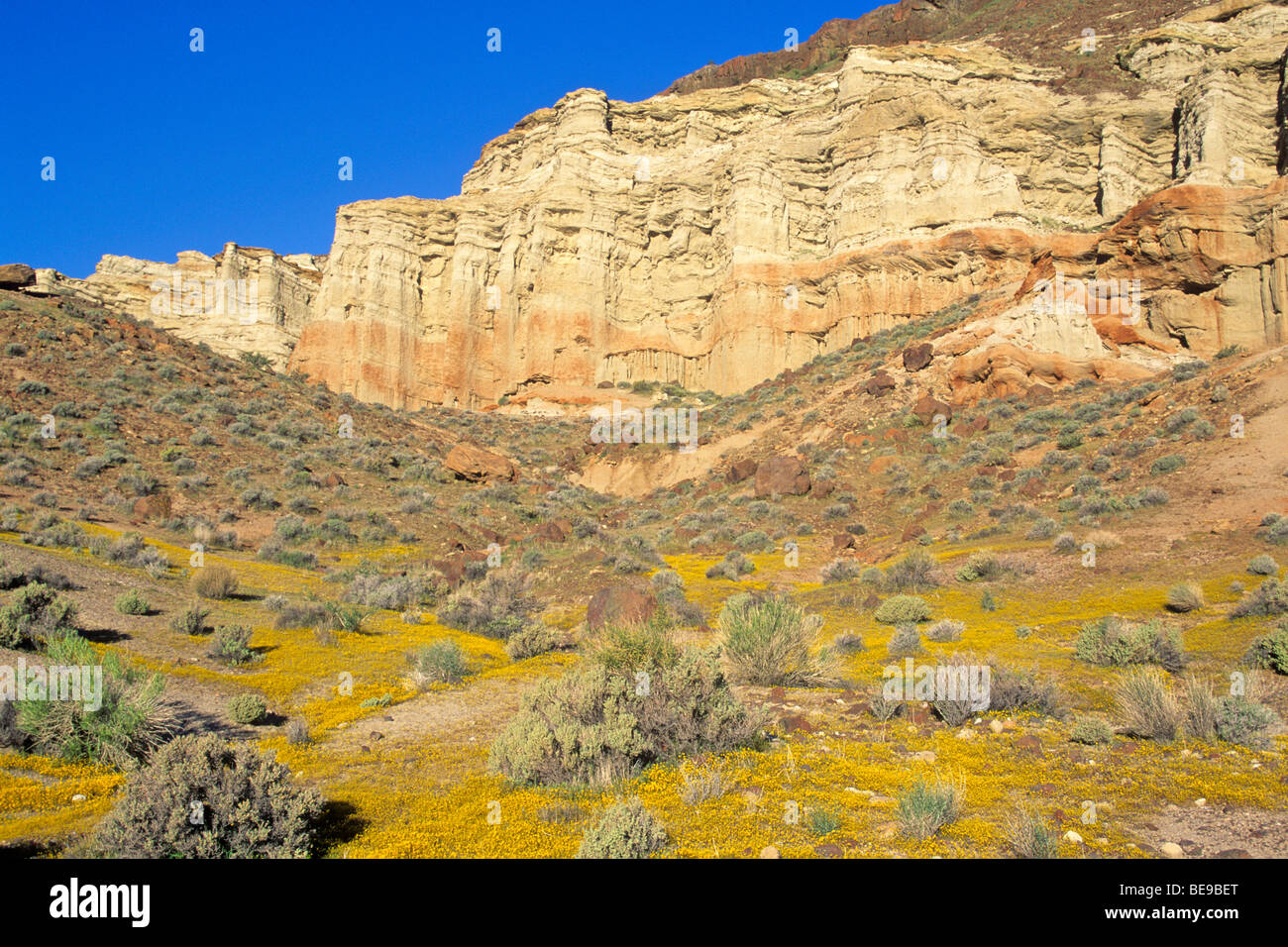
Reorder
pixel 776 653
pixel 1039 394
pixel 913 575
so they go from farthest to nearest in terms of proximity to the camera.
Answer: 1. pixel 1039 394
2. pixel 913 575
3. pixel 776 653

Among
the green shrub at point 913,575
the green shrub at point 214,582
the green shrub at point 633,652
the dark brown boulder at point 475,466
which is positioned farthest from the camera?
the dark brown boulder at point 475,466

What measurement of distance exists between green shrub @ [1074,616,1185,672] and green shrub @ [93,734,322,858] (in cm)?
868

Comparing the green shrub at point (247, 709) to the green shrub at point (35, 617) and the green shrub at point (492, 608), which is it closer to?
the green shrub at point (35, 617)

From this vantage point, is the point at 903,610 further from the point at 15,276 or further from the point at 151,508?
the point at 15,276

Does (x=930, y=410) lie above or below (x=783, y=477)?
above

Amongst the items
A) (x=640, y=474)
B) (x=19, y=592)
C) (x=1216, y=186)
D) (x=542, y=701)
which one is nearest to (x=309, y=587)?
(x=19, y=592)

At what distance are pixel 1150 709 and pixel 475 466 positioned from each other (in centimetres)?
2467

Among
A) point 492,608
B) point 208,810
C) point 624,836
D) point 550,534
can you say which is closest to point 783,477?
point 550,534

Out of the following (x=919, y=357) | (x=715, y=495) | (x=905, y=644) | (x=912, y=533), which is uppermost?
(x=919, y=357)

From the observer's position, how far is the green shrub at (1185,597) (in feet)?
33.4

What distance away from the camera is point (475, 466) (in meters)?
28.4

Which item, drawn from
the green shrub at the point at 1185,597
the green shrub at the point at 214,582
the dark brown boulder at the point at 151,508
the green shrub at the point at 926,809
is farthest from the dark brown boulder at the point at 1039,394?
the dark brown boulder at the point at 151,508

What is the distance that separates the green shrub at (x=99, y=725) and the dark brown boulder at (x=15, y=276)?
3184 centimetres
